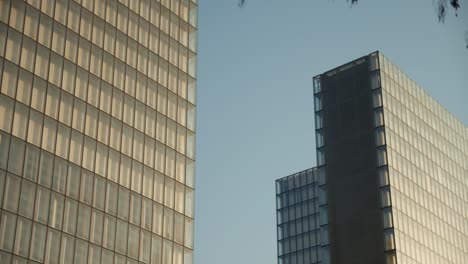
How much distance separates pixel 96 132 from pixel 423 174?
53.9 m

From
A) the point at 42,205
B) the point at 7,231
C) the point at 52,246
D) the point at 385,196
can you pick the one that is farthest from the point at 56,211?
the point at 385,196

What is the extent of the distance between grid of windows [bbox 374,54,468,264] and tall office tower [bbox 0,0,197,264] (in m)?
31.7

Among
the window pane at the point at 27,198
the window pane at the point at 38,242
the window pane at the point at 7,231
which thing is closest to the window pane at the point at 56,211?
the window pane at the point at 38,242

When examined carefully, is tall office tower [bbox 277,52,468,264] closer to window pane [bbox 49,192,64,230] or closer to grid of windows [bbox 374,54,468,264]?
grid of windows [bbox 374,54,468,264]

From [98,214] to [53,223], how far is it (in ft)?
16.8

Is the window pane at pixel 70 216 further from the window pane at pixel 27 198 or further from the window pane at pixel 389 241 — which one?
the window pane at pixel 389 241

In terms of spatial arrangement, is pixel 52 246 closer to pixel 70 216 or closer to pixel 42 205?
pixel 42 205

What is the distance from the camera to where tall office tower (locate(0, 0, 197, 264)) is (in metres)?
56.9

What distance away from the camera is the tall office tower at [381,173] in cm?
9425

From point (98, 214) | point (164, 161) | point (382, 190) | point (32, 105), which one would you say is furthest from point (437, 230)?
point (32, 105)

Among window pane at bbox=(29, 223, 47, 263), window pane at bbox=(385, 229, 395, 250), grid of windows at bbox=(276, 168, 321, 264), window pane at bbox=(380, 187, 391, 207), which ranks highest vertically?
grid of windows at bbox=(276, 168, 321, 264)

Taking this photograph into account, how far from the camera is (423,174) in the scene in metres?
105

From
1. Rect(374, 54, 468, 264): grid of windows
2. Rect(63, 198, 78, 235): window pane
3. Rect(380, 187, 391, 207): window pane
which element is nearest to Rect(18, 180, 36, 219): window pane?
Rect(63, 198, 78, 235): window pane

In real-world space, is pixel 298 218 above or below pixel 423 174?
above
